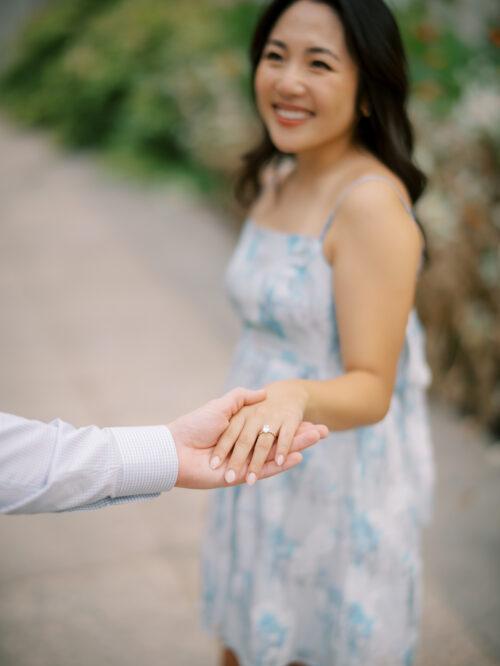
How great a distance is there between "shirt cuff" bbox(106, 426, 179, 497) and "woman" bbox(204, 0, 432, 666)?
0.75 ft

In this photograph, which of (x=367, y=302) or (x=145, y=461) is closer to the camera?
(x=145, y=461)

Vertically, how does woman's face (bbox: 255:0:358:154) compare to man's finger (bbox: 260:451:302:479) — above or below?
above

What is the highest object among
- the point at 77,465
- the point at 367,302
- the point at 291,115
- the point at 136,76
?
the point at 136,76

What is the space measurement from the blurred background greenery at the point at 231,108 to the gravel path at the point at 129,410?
499mm

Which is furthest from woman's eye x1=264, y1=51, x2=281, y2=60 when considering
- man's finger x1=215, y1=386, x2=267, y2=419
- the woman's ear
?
man's finger x1=215, y1=386, x2=267, y2=419

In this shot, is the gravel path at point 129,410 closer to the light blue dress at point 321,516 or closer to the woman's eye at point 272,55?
the light blue dress at point 321,516

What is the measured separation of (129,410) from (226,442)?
278 centimetres

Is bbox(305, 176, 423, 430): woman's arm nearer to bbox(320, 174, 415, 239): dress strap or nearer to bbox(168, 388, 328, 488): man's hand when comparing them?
bbox(320, 174, 415, 239): dress strap

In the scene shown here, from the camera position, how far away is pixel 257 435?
142cm

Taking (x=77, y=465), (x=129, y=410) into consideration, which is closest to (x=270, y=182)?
(x=77, y=465)

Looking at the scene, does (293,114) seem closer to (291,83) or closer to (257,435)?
Result: (291,83)

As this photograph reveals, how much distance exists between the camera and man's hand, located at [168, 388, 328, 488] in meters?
1.42

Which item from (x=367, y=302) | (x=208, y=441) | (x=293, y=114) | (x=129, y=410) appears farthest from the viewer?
(x=129, y=410)

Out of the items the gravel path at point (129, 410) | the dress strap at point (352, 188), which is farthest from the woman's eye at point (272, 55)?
the gravel path at point (129, 410)
